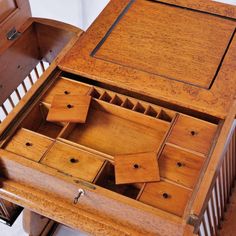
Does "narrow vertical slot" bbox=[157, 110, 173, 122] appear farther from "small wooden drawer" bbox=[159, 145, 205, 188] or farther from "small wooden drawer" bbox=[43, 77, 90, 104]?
"small wooden drawer" bbox=[43, 77, 90, 104]

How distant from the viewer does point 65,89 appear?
3.55 ft

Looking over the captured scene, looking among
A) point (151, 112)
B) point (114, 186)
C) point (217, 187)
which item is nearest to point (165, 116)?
point (151, 112)

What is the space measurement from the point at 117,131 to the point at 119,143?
4cm

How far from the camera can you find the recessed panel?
3.67 ft

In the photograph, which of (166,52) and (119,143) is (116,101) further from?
(166,52)

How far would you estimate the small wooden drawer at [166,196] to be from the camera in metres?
0.83


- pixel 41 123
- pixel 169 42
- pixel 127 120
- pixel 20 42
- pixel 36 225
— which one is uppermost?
pixel 169 42

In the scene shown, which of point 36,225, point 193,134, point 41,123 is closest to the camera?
point 193,134

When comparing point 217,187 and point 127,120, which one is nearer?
point 127,120

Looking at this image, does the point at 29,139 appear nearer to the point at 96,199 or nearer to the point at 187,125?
the point at 96,199

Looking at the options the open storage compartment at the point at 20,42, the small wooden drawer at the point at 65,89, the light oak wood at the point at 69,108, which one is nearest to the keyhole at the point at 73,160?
the light oak wood at the point at 69,108

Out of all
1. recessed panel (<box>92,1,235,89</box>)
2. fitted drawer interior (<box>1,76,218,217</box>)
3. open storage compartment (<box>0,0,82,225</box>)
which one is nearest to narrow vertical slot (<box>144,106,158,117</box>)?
fitted drawer interior (<box>1,76,218,217</box>)

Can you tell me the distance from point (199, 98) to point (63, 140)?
400 mm

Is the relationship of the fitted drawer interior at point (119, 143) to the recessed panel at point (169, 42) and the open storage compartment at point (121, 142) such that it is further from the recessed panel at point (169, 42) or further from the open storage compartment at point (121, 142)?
the recessed panel at point (169, 42)
